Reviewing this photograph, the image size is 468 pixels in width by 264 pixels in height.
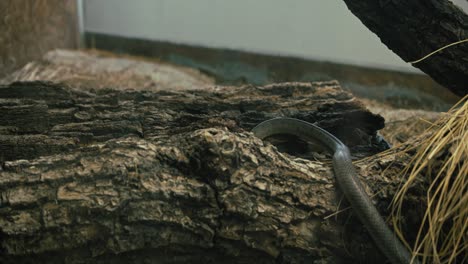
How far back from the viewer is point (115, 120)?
271 cm

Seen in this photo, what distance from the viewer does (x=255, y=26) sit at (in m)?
4.61

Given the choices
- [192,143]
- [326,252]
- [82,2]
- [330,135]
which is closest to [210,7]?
[82,2]

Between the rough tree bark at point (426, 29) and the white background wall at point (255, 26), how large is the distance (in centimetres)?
27

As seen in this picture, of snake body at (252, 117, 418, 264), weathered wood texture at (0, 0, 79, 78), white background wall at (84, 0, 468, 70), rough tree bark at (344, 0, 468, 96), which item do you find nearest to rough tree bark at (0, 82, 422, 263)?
snake body at (252, 117, 418, 264)

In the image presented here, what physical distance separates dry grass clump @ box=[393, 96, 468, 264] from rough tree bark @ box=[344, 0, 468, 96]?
52 centimetres

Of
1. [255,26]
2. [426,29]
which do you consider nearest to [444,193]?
[426,29]

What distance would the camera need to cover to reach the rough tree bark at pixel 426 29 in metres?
2.42

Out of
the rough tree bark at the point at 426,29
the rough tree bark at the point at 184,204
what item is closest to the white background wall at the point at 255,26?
the rough tree bark at the point at 426,29

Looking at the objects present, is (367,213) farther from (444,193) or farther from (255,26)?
(255,26)

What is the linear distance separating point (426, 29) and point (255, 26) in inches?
93.3

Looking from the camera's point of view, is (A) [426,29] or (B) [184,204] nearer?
(B) [184,204]

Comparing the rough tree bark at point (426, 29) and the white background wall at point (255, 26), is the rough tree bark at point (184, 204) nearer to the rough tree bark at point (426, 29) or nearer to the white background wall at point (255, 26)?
the rough tree bark at point (426, 29)

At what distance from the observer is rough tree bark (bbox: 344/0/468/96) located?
95.3 inches

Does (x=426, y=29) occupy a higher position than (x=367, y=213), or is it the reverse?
(x=426, y=29)
